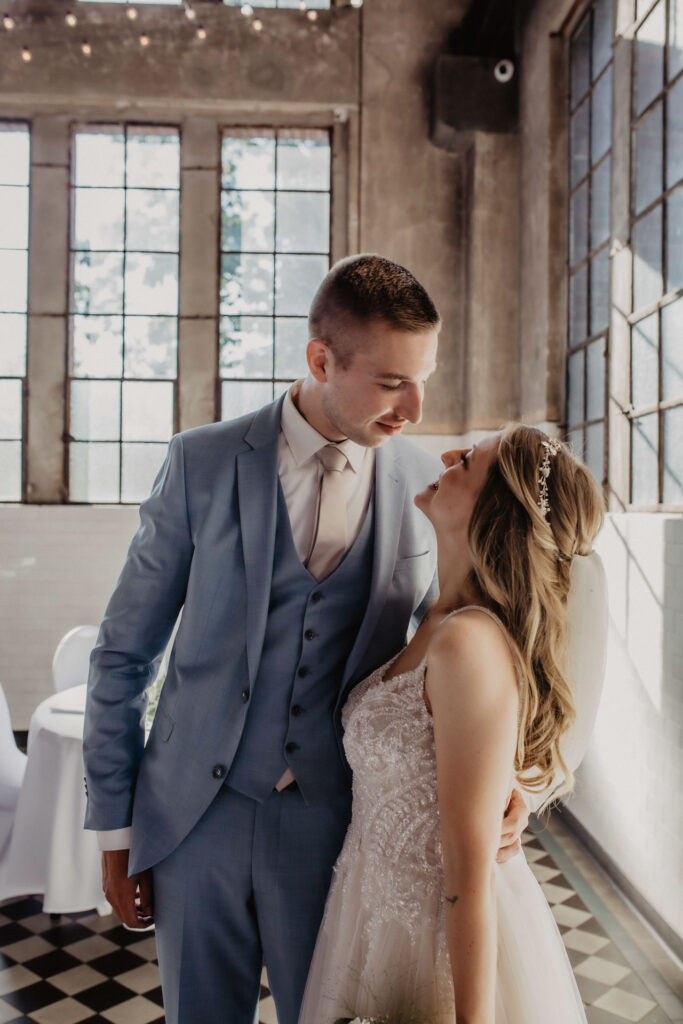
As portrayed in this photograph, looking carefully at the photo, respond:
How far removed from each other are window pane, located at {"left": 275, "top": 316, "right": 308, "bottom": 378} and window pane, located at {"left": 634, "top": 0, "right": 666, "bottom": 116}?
10.5 feet

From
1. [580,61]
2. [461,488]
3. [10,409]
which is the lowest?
[461,488]

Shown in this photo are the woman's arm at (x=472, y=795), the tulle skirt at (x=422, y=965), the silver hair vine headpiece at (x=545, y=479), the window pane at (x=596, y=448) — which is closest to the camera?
the woman's arm at (x=472, y=795)

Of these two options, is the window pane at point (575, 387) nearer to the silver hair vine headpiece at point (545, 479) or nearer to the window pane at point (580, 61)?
the window pane at point (580, 61)

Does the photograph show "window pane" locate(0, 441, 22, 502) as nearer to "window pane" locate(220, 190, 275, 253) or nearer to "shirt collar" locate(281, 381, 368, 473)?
"window pane" locate(220, 190, 275, 253)

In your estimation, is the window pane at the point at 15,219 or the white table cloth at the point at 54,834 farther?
the window pane at the point at 15,219

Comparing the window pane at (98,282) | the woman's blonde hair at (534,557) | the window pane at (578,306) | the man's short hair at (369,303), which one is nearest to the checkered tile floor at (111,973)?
the woman's blonde hair at (534,557)

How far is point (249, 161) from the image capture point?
681 cm

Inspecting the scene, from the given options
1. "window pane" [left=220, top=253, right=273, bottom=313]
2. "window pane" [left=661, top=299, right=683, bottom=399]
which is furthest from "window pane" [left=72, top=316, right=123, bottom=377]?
"window pane" [left=661, top=299, right=683, bottom=399]

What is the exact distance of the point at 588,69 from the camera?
5250mm

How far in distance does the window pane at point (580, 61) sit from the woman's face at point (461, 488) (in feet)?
14.4

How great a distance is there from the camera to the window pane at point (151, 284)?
6.77 meters

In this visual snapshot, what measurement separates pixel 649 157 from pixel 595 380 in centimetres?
131

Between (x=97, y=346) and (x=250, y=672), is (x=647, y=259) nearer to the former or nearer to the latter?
(x=250, y=672)

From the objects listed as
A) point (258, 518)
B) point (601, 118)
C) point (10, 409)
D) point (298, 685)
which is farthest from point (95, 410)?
point (298, 685)
